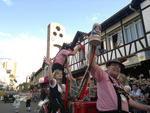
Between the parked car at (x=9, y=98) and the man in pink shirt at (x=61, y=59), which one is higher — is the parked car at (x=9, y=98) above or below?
below

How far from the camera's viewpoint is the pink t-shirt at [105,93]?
10.0ft

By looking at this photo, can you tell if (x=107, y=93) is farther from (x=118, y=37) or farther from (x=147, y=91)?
(x=118, y=37)

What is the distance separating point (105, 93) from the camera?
312 centimetres

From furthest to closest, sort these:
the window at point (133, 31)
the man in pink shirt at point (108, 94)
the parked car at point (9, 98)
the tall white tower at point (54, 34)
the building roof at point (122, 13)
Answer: the tall white tower at point (54, 34)
the parked car at point (9, 98)
the window at point (133, 31)
the building roof at point (122, 13)
the man in pink shirt at point (108, 94)

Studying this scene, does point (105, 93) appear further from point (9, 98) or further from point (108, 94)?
point (9, 98)

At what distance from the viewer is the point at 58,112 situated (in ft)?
14.7

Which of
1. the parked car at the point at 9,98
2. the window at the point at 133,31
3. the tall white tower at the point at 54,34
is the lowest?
the parked car at the point at 9,98

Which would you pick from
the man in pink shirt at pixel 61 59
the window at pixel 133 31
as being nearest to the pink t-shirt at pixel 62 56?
the man in pink shirt at pixel 61 59

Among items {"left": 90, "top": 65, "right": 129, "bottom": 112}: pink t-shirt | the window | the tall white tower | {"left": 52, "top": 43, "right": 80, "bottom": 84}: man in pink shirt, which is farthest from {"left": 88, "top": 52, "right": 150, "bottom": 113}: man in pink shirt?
the tall white tower

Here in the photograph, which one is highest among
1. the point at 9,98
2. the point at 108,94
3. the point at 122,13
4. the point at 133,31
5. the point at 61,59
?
the point at 122,13

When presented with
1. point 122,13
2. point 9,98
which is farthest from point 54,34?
point 122,13

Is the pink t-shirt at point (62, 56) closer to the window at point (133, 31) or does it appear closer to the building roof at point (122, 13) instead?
the window at point (133, 31)

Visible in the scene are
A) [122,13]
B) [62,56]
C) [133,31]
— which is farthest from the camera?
[122,13]

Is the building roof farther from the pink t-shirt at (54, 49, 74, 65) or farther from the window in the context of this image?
the pink t-shirt at (54, 49, 74, 65)
